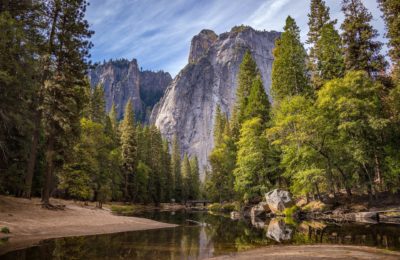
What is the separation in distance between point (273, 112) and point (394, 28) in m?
16.7

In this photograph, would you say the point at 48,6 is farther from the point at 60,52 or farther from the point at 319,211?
the point at 319,211

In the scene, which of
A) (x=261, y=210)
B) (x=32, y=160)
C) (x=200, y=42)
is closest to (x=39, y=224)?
(x=32, y=160)

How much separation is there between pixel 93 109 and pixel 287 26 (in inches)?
1278

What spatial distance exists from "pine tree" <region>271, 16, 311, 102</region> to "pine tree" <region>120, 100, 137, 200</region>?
2833cm

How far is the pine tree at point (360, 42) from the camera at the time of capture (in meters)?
28.2

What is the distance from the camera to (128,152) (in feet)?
175

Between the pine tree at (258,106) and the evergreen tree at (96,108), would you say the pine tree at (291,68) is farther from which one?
the evergreen tree at (96,108)

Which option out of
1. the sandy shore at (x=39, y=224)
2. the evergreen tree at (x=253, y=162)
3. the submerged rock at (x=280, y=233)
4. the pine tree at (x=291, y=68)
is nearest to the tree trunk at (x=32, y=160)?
the sandy shore at (x=39, y=224)

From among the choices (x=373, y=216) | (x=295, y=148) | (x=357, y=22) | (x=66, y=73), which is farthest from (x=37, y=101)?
(x=357, y=22)

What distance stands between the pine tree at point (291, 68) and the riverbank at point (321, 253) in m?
25.7

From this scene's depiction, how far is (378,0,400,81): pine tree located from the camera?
2370 centimetres

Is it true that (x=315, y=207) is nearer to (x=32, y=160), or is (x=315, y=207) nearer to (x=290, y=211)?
(x=290, y=211)

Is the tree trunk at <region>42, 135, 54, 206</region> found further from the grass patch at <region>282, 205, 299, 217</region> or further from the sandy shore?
the grass patch at <region>282, 205, 299, 217</region>

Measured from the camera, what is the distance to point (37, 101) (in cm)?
2027
